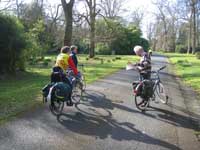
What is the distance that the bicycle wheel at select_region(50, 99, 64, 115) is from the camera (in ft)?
Answer: 32.8

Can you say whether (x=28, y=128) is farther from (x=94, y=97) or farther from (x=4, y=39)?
(x=4, y=39)

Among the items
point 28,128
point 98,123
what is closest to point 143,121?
point 98,123

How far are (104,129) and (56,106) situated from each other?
2090 millimetres

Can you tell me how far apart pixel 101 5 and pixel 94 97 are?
34372mm

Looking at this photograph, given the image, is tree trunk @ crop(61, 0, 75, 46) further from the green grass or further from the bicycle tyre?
the bicycle tyre

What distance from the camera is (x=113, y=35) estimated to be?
148 feet

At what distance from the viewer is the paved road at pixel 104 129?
23.9ft

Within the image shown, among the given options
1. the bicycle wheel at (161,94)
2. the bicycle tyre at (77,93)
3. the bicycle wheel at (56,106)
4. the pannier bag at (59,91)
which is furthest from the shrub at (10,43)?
the pannier bag at (59,91)

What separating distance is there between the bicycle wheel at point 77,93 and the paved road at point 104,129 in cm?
33

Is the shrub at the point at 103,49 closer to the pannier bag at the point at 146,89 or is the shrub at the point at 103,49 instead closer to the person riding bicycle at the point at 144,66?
the person riding bicycle at the point at 144,66

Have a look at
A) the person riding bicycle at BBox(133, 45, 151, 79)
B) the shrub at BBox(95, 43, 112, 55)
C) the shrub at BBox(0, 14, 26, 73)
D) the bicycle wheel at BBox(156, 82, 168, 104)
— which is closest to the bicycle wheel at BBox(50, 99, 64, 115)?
the person riding bicycle at BBox(133, 45, 151, 79)

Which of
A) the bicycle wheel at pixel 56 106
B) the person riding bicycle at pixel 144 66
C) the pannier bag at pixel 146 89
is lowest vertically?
the bicycle wheel at pixel 56 106

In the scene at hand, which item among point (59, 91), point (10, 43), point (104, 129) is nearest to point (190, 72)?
point (10, 43)

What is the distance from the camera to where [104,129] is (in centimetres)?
854
